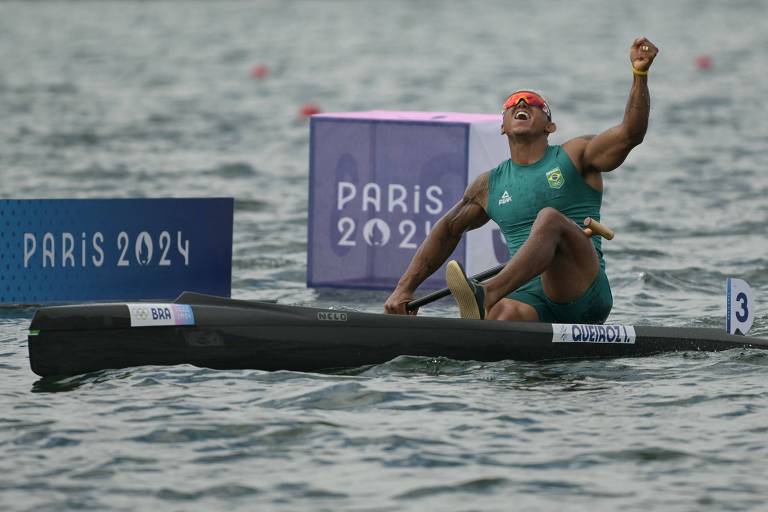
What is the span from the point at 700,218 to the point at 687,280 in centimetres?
305

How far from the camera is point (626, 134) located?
8.10 meters

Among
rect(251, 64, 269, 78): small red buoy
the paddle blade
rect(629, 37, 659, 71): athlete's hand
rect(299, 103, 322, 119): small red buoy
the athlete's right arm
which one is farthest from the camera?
rect(251, 64, 269, 78): small red buoy

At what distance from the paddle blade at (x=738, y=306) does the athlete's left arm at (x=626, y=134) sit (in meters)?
0.92

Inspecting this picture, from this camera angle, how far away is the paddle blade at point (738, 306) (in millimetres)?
8492

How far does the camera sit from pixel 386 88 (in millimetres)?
28484

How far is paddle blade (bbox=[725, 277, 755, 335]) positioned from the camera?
27.9 ft

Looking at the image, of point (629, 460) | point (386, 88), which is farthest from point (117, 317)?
point (386, 88)

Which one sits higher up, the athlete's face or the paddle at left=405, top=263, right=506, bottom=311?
the athlete's face

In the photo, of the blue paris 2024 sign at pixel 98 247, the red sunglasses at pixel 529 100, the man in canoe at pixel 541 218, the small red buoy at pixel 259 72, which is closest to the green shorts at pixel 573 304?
the man in canoe at pixel 541 218

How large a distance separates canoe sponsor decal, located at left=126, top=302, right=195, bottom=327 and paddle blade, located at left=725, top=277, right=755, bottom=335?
2.80 meters

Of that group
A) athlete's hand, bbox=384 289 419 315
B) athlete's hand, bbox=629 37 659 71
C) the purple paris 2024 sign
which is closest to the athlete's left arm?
athlete's hand, bbox=629 37 659 71

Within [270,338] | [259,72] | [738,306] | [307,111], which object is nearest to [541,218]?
[738,306]

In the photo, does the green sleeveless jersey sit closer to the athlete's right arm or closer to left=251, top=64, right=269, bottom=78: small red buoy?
the athlete's right arm

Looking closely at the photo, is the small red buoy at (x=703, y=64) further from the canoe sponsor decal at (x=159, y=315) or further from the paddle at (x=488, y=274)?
the canoe sponsor decal at (x=159, y=315)
